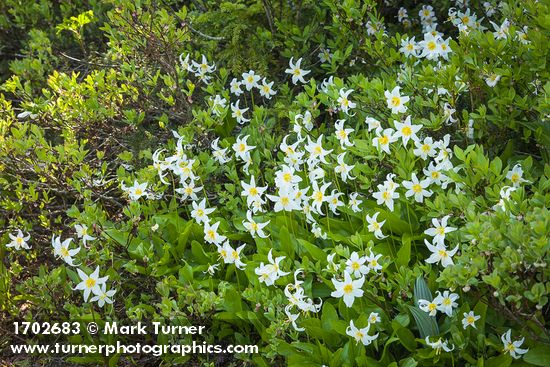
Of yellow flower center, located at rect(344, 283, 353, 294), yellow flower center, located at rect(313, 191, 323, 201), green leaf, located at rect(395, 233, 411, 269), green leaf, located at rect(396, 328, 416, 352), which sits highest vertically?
yellow flower center, located at rect(313, 191, 323, 201)

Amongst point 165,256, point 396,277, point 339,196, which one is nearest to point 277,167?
point 339,196

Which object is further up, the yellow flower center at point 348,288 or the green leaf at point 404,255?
the green leaf at point 404,255

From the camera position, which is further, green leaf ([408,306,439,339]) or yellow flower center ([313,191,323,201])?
yellow flower center ([313,191,323,201])

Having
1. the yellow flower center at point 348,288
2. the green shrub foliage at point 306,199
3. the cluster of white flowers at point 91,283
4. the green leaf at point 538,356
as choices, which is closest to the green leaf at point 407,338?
the green shrub foliage at point 306,199

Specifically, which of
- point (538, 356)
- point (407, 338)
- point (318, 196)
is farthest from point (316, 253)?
point (538, 356)

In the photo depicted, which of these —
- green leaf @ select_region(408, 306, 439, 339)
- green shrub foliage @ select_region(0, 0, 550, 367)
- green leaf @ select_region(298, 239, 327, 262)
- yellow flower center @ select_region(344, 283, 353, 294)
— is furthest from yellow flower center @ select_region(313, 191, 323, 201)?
green leaf @ select_region(408, 306, 439, 339)

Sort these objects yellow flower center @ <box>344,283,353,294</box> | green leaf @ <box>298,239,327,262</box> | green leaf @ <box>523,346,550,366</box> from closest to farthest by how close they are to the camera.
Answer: green leaf @ <box>523,346,550,366</box> → yellow flower center @ <box>344,283,353,294</box> → green leaf @ <box>298,239,327,262</box>

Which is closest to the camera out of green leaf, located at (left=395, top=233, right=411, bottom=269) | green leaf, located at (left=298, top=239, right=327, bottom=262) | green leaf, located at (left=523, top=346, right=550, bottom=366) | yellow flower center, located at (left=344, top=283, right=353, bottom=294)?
green leaf, located at (left=523, top=346, right=550, bottom=366)

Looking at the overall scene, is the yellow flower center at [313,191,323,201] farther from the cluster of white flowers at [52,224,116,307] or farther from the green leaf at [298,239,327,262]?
the cluster of white flowers at [52,224,116,307]

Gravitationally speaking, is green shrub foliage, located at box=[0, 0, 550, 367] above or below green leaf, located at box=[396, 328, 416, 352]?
above

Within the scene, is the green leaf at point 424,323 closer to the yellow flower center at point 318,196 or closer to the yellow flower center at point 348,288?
the yellow flower center at point 348,288

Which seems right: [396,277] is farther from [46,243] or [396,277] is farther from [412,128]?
[46,243]
